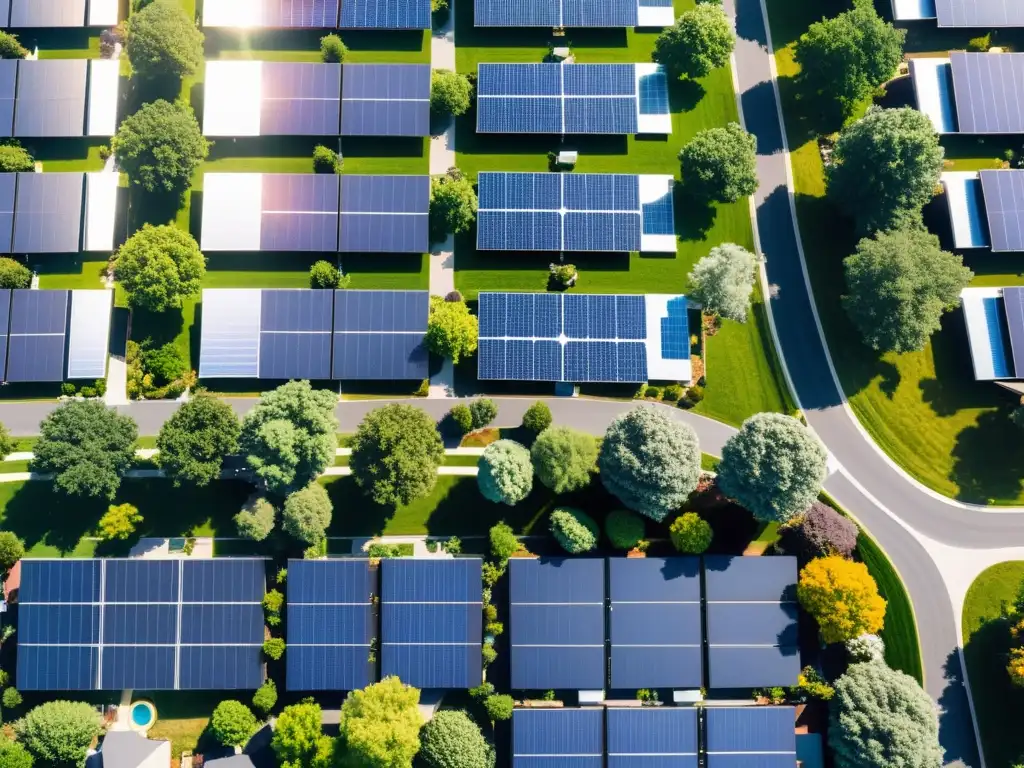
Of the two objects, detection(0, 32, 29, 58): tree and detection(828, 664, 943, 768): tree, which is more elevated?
detection(0, 32, 29, 58): tree

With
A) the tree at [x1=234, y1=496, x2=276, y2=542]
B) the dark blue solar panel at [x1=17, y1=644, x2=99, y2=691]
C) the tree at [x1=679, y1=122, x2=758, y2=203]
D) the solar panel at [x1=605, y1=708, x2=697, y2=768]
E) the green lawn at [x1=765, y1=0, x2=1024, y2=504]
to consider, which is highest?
the tree at [x1=679, y1=122, x2=758, y2=203]

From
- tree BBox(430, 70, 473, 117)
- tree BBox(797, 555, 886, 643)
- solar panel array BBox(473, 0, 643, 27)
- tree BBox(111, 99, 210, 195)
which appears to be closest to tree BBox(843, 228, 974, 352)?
tree BBox(797, 555, 886, 643)

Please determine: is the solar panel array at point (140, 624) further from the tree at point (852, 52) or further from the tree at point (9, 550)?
the tree at point (852, 52)

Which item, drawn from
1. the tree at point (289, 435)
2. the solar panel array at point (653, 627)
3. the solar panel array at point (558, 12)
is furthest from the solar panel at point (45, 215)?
the solar panel array at point (653, 627)

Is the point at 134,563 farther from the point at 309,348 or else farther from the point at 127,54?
the point at 127,54

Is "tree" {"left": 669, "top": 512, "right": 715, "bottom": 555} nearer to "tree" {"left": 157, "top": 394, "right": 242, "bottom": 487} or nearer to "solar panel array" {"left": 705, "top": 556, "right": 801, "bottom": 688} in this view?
"solar panel array" {"left": 705, "top": 556, "right": 801, "bottom": 688}

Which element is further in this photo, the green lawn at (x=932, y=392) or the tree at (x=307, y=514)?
the green lawn at (x=932, y=392)

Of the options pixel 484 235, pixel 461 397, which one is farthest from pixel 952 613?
pixel 484 235

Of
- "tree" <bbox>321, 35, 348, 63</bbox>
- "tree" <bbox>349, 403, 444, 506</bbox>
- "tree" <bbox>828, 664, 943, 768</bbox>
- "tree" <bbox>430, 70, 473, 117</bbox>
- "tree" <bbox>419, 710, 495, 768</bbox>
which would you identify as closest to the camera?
"tree" <bbox>828, 664, 943, 768</bbox>
